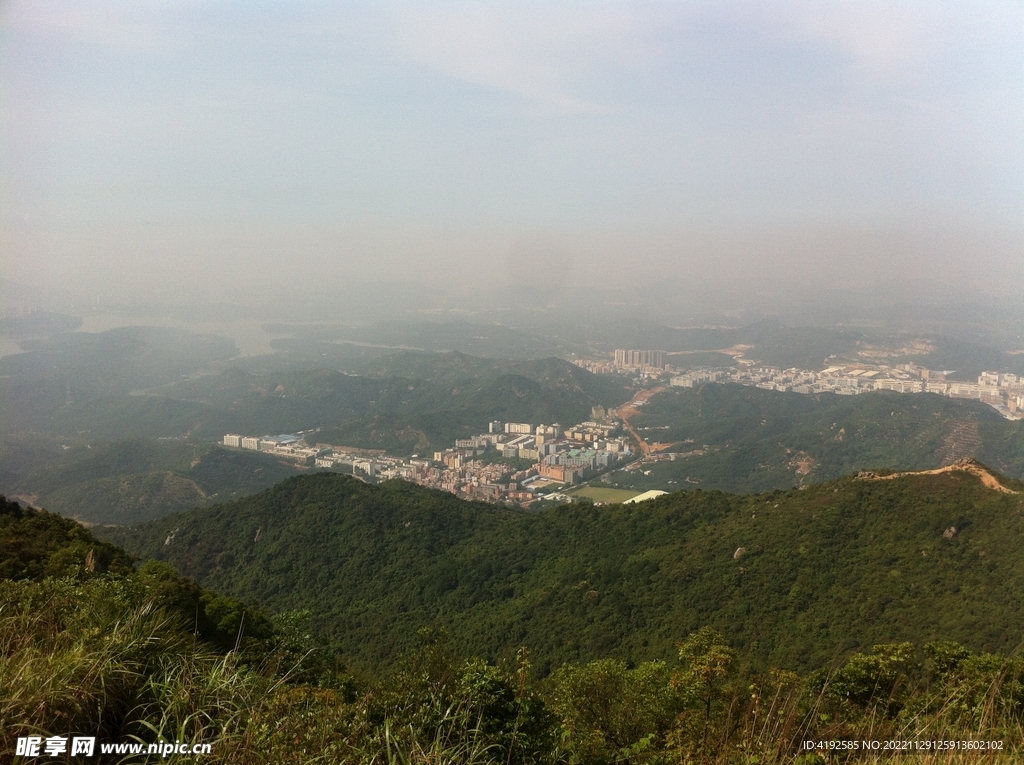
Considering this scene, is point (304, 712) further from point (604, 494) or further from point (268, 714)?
point (604, 494)

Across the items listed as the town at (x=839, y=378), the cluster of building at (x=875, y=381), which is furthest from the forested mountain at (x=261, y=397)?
the cluster of building at (x=875, y=381)

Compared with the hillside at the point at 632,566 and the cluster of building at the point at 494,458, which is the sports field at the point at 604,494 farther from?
the hillside at the point at 632,566

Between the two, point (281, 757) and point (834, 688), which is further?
point (834, 688)

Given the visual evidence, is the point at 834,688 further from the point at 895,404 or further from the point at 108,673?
the point at 895,404

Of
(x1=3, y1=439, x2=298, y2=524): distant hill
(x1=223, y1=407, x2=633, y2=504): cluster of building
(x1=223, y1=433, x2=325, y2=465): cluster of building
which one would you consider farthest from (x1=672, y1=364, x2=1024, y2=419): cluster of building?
(x1=3, y1=439, x2=298, y2=524): distant hill

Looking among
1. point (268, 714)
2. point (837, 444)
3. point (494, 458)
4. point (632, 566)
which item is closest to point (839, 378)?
point (837, 444)

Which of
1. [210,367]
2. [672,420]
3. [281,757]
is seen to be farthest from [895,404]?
[210,367]

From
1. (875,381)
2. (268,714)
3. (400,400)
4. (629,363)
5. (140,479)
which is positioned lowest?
(140,479)
